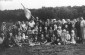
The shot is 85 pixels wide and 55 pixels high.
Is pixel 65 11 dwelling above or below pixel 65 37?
above

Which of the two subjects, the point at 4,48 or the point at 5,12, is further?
the point at 5,12

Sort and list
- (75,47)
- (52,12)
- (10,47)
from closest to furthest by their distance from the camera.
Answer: (75,47), (10,47), (52,12)

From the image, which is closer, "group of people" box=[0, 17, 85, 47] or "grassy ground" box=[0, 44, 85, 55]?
"grassy ground" box=[0, 44, 85, 55]

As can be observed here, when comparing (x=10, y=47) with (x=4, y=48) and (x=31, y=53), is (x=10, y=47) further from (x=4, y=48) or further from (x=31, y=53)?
(x=31, y=53)

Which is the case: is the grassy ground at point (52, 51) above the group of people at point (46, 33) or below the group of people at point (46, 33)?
below

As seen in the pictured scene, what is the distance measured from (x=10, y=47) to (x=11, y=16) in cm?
493

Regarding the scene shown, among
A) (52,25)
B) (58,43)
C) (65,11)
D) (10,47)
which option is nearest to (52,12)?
(65,11)

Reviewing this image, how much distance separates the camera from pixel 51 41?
9.77m

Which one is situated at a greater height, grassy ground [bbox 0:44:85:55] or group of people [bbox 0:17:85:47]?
group of people [bbox 0:17:85:47]

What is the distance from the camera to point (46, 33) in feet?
33.2

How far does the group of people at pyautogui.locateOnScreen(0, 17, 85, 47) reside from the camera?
9695 mm

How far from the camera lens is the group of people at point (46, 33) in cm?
970

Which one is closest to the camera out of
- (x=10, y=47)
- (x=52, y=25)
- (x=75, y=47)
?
(x=75, y=47)

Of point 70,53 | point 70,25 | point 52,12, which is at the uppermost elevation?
point 52,12
